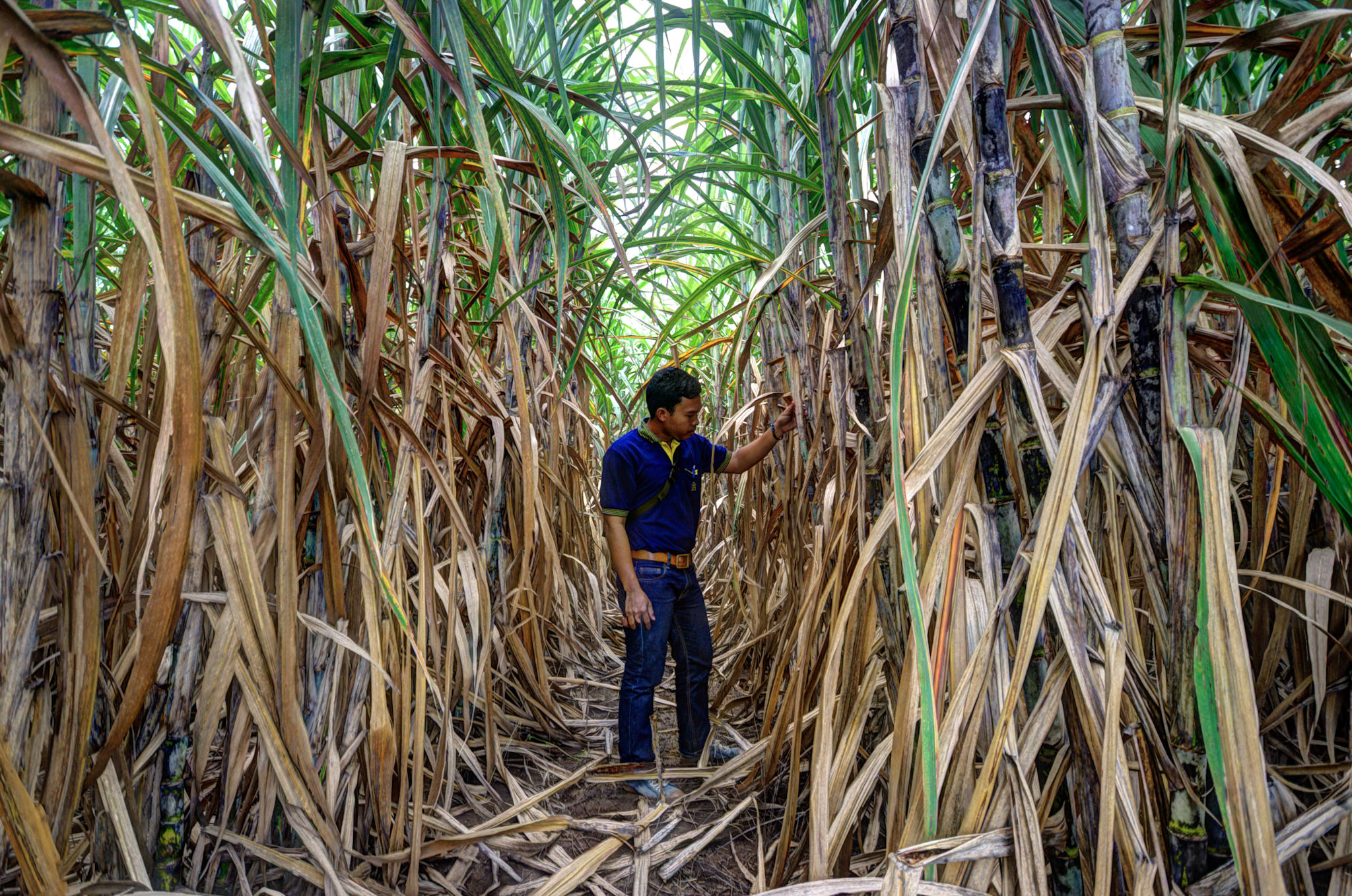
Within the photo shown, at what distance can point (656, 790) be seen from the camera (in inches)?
72.4

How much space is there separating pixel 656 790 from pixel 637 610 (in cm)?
50

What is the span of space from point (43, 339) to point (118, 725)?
1.08 feet

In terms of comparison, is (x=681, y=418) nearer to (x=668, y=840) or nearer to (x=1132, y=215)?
(x=668, y=840)

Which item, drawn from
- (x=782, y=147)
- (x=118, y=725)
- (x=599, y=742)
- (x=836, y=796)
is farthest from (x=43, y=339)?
(x=599, y=742)

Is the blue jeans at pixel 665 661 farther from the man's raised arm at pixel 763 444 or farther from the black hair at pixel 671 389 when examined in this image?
the black hair at pixel 671 389

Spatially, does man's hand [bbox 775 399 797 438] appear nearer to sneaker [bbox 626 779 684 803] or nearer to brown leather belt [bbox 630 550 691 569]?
brown leather belt [bbox 630 550 691 569]

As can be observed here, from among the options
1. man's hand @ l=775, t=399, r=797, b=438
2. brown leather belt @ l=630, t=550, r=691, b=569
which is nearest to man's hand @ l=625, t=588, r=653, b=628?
brown leather belt @ l=630, t=550, r=691, b=569

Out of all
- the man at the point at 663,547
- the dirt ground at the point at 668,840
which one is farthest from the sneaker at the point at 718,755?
the dirt ground at the point at 668,840

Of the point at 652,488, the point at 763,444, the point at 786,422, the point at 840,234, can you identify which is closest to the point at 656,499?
the point at 652,488

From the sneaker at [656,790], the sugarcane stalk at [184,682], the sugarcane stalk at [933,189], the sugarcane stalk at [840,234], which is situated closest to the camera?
the sugarcane stalk at [933,189]

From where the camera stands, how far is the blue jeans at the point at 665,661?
2043 millimetres

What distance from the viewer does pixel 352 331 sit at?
3.44 feet

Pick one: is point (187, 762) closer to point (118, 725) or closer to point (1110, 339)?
point (118, 725)

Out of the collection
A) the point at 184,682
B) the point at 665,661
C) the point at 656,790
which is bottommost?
the point at 656,790
